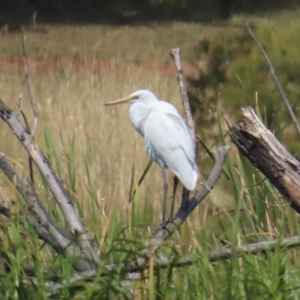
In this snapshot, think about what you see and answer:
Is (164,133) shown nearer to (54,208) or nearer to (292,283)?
(54,208)

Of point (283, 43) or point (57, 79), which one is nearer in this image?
point (283, 43)

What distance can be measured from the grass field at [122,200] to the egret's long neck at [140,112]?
0.16 m

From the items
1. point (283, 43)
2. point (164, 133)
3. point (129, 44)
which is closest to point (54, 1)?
point (129, 44)

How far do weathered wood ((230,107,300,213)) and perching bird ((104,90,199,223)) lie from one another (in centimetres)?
44

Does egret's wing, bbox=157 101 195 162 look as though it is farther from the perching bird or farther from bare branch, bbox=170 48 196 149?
bare branch, bbox=170 48 196 149

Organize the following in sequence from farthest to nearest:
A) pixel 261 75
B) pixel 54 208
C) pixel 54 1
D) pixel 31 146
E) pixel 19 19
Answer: pixel 54 1
pixel 19 19
pixel 261 75
pixel 54 208
pixel 31 146

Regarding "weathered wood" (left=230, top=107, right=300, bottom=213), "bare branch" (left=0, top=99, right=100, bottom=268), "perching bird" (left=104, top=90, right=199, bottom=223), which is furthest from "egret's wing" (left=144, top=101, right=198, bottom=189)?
"bare branch" (left=0, top=99, right=100, bottom=268)

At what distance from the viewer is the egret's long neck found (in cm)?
286

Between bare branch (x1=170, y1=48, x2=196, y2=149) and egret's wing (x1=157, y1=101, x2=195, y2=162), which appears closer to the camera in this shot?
bare branch (x1=170, y1=48, x2=196, y2=149)

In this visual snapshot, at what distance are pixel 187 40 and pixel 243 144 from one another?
1455 centimetres

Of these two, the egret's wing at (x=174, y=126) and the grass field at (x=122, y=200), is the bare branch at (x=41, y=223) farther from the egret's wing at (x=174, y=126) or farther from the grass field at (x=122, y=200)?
the egret's wing at (x=174, y=126)

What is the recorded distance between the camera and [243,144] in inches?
81.0

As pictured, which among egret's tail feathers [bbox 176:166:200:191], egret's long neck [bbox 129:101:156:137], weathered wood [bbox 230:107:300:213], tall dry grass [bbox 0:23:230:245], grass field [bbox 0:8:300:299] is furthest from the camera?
tall dry grass [bbox 0:23:230:245]

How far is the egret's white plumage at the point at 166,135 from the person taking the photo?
2.59 metres
